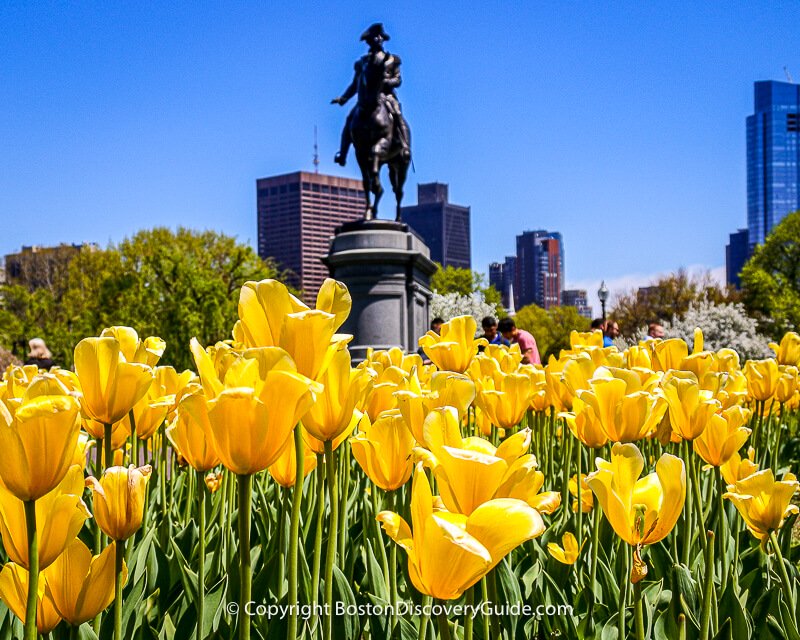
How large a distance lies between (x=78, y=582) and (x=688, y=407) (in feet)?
4.63

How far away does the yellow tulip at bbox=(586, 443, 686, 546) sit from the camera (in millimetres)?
1193

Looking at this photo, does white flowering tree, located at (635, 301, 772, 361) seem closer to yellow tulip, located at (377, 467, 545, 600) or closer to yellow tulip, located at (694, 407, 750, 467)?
yellow tulip, located at (694, 407, 750, 467)

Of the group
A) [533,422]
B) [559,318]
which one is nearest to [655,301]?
[559,318]

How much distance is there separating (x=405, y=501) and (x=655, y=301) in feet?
143

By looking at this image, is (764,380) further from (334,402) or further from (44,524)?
(44,524)

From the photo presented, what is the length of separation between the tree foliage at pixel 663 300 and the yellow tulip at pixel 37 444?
138ft

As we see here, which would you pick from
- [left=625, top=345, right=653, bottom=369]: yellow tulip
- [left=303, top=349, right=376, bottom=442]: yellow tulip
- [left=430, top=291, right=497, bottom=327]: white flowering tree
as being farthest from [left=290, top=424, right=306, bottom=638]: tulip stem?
[left=430, top=291, right=497, bottom=327]: white flowering tree

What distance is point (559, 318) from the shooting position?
62.7 metres

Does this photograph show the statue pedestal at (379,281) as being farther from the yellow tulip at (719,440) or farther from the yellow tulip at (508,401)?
the yellow tulip at (719,440)

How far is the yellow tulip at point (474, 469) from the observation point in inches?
37.8

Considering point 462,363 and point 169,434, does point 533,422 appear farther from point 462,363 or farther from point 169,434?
point 169,434

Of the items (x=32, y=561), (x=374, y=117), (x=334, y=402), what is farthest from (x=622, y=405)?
(x=374, y=117)

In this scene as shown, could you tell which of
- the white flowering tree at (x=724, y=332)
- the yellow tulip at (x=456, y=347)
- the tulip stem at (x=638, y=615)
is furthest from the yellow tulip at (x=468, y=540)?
the white flowering tree at (x=724, y=332)

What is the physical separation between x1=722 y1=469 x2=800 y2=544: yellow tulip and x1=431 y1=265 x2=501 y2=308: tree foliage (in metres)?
50.3
